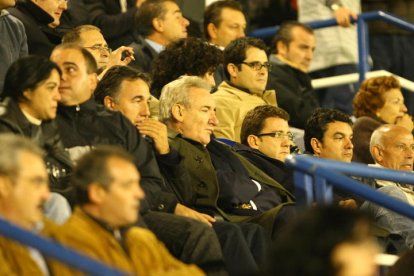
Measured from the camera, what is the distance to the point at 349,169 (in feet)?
19.9

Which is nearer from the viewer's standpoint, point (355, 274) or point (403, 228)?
point (355, 274)

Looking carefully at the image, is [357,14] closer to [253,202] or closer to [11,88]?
[253,202]

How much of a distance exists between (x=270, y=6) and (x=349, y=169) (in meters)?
5.53

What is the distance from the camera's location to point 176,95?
7.47 meters

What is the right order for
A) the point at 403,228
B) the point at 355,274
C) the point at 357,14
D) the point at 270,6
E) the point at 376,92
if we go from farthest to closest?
1. the point at 270,6
2. the point at 357,14
3. the point at 376,92
4. the point at 403,228
5. the point at 355,274

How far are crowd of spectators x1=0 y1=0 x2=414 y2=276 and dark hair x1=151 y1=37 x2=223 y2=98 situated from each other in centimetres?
1

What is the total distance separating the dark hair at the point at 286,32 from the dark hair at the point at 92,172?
5.18 m

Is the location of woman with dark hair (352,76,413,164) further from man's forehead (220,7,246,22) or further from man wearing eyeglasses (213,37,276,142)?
man's forehead (220,7,246,22)

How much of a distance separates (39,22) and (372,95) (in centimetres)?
256

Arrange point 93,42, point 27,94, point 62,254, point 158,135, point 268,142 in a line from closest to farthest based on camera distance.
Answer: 1. point 62,254
2. point 27,94
3. point 158,135
4. point 93,42
5. point 268,142

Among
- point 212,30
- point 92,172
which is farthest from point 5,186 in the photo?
point 212,30

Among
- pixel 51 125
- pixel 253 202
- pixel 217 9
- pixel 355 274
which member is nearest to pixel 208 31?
pixel 217 9

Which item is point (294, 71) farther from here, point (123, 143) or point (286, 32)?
point (123, 143)

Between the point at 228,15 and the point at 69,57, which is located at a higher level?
the point at 69,57
